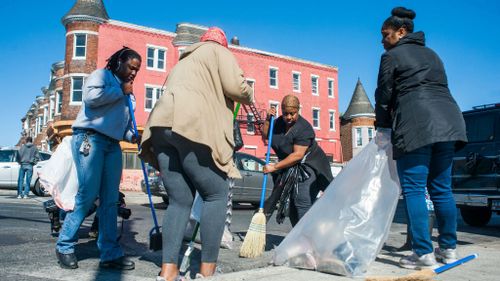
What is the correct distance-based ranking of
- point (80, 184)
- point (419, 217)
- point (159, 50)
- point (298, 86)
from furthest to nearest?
1. point (298, 86)
2. point (159, 50)
3. point (80, 184)
4. point (419, 217)

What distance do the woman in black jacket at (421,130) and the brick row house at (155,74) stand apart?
23.3 meters

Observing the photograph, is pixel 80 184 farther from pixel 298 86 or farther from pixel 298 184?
pixel 298 86

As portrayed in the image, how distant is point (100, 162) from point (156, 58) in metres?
29.5

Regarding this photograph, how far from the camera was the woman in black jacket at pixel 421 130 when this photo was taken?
315 cm

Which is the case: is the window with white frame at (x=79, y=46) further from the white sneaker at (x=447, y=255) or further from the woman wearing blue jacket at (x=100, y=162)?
the white sneaker at (x=447, y=255)

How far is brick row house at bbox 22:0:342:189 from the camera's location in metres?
29.2

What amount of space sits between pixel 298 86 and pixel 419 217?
36060 millimetres

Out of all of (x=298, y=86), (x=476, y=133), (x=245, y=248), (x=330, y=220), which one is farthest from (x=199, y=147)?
(x=298, y=86)

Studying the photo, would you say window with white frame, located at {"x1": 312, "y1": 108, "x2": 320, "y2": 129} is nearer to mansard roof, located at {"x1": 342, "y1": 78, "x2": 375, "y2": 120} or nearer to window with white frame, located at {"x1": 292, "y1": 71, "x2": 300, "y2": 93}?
window with white frame, located at {"x1": 292, "y1": 71, "x2": 300, "y2": 93}

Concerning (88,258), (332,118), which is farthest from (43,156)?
(332,118)

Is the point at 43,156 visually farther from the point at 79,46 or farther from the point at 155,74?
the point at 155,74

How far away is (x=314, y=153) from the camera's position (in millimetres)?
4770

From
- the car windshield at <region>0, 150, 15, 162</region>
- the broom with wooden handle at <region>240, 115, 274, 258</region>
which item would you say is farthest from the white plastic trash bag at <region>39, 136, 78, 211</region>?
the car windshield at <region>0, 150, 15, 162</region>

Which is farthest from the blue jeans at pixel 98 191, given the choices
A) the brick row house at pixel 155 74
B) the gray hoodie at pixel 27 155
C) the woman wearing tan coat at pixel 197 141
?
the brick row house at pixel 155 74
